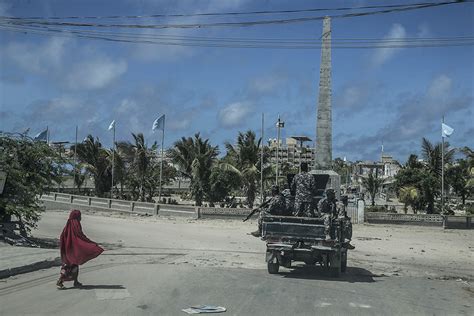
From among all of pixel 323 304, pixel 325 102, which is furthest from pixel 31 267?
Answer: pixel 325 102

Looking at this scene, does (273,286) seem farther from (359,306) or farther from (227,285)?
(359,306)

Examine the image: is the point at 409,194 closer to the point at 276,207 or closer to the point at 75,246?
the point at 276,207

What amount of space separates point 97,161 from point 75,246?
150 feet

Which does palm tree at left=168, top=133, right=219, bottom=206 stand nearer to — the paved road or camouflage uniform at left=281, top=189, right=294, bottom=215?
the paved road

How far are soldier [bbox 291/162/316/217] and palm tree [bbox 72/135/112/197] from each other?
139 ft

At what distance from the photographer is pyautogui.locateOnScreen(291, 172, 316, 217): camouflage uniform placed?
14055 mm

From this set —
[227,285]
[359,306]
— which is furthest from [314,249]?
[359,306]

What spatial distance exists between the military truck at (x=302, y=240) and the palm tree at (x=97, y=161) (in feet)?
142

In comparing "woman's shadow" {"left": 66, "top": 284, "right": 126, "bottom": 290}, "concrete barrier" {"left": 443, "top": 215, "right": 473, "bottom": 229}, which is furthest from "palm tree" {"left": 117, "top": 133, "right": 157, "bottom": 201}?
"woman's shadow" {"left": 66, "top": 284, "right": 126, "bottom": 290}

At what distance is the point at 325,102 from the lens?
27.6m

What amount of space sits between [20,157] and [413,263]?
1449cm

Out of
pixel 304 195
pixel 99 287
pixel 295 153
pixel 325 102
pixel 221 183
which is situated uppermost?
pixel 295 153

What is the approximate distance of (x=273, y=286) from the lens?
1134cm

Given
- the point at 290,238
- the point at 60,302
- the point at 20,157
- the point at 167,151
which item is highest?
the point at 167,151
